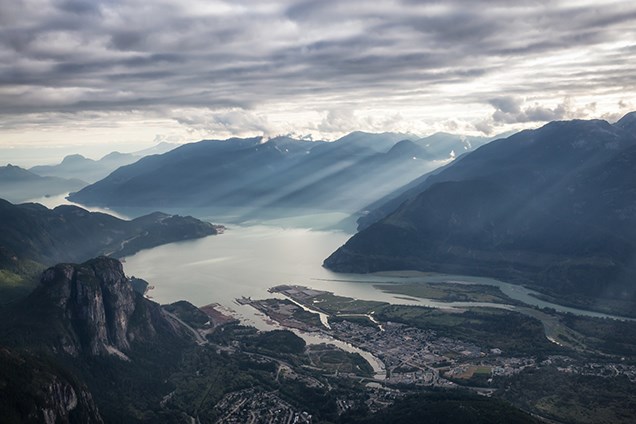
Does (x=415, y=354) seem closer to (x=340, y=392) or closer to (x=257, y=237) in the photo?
(x=340, y=392)

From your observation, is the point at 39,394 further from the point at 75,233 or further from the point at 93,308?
the point at 75,233

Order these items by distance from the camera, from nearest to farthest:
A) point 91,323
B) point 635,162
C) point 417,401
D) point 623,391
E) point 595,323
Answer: point 417,401, point 623,391, point 91,323, point 595,323, point 635,162

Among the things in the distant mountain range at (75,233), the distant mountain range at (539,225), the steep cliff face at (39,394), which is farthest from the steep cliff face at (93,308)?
the distant mountain range at (539,225)

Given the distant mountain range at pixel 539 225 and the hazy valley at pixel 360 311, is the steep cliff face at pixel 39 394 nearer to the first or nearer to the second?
the hazy valley at pixel 360 311

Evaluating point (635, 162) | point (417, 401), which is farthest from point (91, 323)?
point (635, 162)

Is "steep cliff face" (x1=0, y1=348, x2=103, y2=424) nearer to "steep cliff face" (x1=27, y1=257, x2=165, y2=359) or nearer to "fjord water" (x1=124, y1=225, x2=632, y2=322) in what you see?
"steep cliff face" (x1=27, y1=257, x2=165, y2=359)
